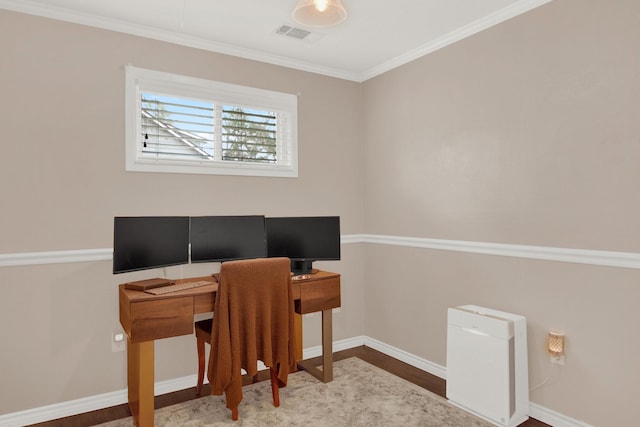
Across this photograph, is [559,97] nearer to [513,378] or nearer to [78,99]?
[513,378]

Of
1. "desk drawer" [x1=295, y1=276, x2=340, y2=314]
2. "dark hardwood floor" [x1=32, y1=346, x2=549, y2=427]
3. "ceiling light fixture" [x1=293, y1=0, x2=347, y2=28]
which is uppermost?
"ceiling light fixture" [x1=293, y1=0, x2=347, y2=28]

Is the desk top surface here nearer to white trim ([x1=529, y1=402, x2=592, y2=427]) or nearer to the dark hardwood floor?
the dark hardwood floor

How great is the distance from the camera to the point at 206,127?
328 centimetres

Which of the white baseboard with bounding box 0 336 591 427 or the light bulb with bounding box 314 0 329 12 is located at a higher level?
the light bulb with bounding box 314 0 329 12

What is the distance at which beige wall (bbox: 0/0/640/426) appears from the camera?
2279 millimetres

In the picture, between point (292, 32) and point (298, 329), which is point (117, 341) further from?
point (292, 32)

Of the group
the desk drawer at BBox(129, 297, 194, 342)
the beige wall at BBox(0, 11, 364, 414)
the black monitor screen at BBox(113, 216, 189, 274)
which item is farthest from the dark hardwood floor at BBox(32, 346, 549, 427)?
the black monitor screen at BBox(113, 216, 189, 274)

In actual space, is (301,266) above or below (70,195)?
below

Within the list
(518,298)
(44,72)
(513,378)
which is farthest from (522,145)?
(44,72)

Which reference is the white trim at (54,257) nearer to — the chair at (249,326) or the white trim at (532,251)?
the chair at (249,326)

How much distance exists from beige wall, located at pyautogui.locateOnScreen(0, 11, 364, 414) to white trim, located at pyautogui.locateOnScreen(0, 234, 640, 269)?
1.9 inches

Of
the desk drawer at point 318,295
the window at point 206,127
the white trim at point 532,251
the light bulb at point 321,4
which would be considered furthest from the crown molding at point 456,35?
the desk drawer at point 318,295

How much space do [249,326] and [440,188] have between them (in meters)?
1.83

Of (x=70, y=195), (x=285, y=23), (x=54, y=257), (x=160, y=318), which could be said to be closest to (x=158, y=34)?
(x=285, y=23)
